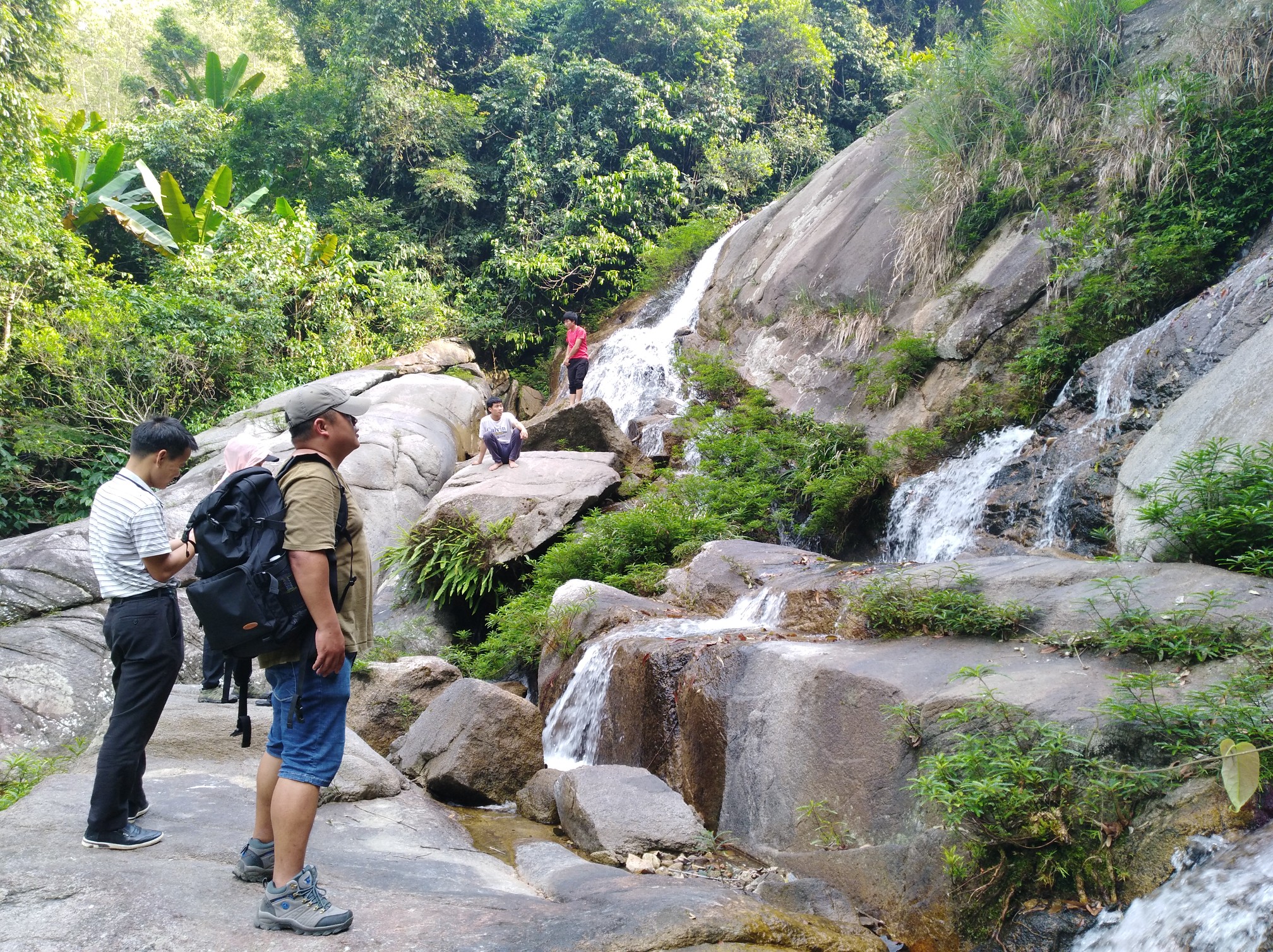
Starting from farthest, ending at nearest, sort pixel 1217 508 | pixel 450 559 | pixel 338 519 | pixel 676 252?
pixel 676 252, pixel 450 559, pixel 1217 508, pixel 338 519

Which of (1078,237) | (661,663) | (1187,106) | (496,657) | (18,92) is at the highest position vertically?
(18,92)

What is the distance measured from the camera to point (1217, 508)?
196 inches

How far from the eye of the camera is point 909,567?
6.35 m

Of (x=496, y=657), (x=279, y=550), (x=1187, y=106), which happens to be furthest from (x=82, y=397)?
(x=1187, y=106)

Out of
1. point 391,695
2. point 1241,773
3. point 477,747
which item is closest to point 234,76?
point 391,695

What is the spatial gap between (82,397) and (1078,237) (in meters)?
13.9

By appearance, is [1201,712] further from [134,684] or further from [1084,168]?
[1084,168]

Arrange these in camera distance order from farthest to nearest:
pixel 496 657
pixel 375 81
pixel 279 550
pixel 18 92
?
1. pixel 375 81
2. pixel 18 92
3. pixel 496 657
4. pixel 279 550

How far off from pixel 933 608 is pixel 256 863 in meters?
3.89

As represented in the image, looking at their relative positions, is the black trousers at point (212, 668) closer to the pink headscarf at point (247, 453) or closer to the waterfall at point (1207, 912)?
the pink headscarf at point (247, 453)

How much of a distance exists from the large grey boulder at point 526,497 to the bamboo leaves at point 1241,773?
807 centimetres

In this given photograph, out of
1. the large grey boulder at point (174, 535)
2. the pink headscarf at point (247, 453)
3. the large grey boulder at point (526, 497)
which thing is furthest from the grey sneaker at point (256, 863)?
the large grey boulder at point (526, 497)

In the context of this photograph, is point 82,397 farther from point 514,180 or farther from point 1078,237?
point 1078,237

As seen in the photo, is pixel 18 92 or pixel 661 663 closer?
pixel 661 663
